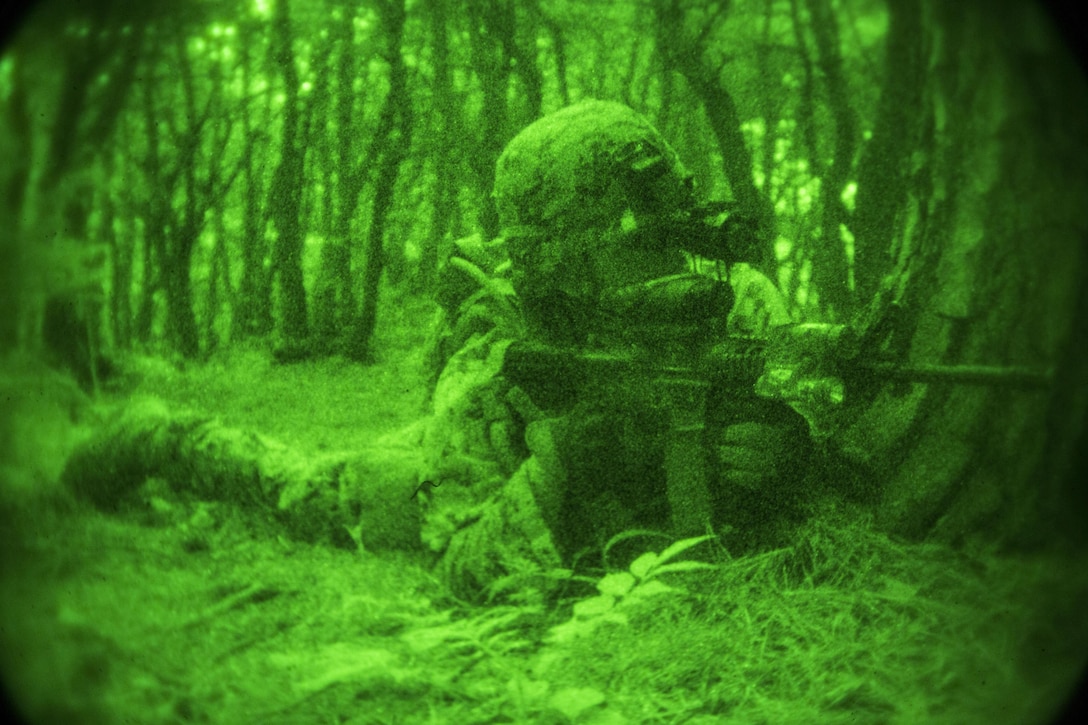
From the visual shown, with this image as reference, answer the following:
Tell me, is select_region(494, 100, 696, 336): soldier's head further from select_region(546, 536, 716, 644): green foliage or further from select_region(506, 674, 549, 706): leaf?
select_region(506, 674, 549, 706): leaf

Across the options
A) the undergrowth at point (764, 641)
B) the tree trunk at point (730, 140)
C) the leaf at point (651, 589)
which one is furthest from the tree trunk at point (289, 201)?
the leaf at point (651, 589)

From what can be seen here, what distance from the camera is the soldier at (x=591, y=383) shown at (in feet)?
8.85

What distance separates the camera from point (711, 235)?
9.11ft

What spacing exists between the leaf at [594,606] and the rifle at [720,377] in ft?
1.01

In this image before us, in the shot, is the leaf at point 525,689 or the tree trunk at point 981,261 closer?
the leaf at point 525,689

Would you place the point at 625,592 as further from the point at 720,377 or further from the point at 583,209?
the point at 583,209

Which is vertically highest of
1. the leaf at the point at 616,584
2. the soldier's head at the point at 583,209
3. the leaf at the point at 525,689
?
the soldier's head at the point at 583,209

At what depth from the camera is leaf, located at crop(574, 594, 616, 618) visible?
8.90ft

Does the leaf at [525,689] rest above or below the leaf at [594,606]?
below

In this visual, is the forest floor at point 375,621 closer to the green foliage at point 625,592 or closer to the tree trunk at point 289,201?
the green foliage at point 625,592

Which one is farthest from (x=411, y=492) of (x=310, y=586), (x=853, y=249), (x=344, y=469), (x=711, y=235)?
(x=853, y=249)

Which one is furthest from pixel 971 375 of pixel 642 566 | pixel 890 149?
pixel 642 566

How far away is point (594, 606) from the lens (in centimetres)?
272

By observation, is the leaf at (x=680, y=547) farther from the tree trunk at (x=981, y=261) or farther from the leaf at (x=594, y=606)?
the tree trunk at (x=981, y=261)
